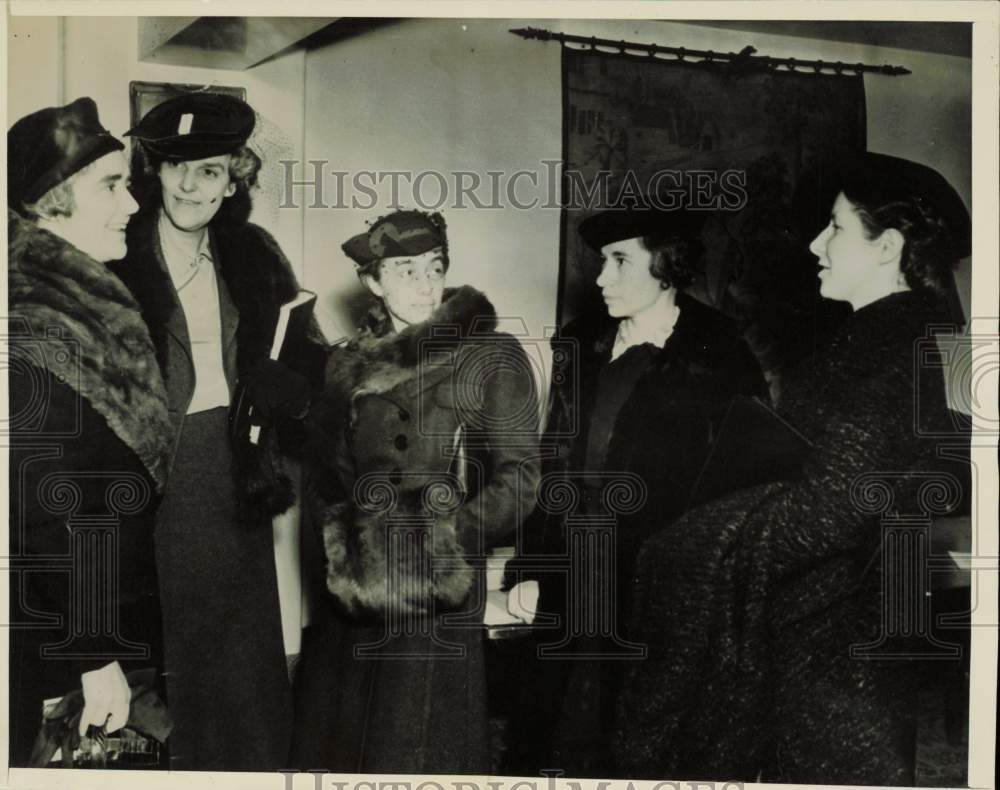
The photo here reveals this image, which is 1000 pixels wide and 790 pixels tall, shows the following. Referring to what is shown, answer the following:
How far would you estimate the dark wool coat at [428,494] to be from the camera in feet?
9.01

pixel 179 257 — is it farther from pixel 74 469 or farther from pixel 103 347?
pixel 74 469

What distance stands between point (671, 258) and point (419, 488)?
0.97 meters

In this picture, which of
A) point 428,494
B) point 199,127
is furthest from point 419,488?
point 199,127

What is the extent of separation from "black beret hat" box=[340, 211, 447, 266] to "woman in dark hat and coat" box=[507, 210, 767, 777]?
0.42 m

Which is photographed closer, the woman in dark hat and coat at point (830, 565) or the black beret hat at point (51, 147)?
the woman in dark hat and coat at point (830, 565)

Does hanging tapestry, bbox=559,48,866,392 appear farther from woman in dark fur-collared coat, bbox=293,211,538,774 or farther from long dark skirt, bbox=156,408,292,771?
long dark skirt, bbox=156,408,292,771

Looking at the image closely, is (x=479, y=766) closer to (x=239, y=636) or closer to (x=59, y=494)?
(x=239, y=636)

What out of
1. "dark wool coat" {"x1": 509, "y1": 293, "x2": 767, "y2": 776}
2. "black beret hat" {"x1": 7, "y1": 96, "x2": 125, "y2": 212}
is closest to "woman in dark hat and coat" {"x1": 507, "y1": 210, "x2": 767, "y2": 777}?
"dark wool coat" {"x1": 509, "y1": 293, "x2": 767, "y2": 776}

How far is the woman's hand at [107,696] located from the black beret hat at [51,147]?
1.37 meters

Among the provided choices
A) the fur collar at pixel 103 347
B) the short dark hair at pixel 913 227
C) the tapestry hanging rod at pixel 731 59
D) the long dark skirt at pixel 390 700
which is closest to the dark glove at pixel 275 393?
the fur collar at pixel 103 347

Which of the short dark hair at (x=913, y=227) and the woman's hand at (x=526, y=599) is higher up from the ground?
the short dark hair at (x=913, y=227)

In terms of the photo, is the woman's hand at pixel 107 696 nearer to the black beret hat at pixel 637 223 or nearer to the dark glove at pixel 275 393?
the dark glove at pixel 275 393

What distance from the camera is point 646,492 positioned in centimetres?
274

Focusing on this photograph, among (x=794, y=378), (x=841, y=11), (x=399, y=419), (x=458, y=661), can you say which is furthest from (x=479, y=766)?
(x=841, y=11)
